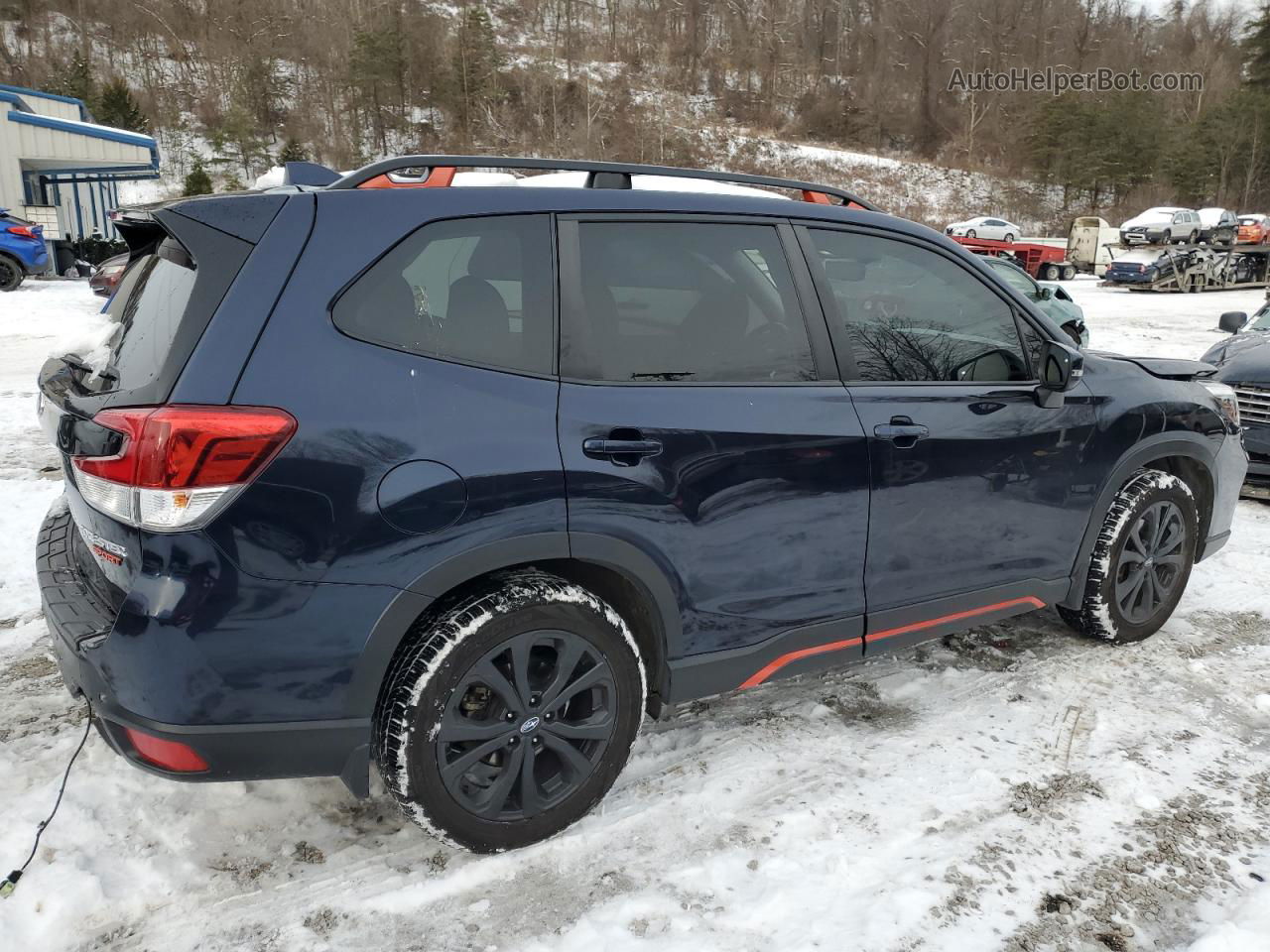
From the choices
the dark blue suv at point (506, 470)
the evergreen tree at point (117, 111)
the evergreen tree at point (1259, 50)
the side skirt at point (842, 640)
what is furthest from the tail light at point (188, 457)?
the evergreen tree at point (1259, 50)

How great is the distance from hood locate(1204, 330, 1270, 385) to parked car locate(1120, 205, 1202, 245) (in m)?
33.5

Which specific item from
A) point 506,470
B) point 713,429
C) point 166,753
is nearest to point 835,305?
point 713,429

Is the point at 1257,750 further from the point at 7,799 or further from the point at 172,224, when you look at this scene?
the point at 7,799

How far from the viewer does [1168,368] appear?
3.96 m

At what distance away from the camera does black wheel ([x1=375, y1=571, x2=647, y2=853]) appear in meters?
2.33

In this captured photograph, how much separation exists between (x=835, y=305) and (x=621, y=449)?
100 cm

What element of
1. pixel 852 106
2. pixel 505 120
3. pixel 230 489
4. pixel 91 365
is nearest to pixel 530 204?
pixel 230 489

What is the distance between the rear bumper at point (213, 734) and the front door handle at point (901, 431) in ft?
5.90

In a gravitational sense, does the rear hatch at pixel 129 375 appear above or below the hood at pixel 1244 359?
above

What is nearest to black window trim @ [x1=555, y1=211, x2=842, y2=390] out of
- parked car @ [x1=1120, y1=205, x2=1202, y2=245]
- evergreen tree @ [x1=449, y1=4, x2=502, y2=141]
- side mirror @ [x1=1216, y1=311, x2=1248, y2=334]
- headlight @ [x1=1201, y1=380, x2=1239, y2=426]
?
headlight @ [x1=1201, y1=380, x2=1239, y2=426]

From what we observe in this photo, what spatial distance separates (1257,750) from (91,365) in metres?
3.99

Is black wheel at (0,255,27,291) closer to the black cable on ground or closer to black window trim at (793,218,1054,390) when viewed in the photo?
the black cable on ground

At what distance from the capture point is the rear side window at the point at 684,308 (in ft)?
8.40

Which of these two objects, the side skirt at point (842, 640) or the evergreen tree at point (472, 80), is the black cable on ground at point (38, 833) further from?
the evergreen tree at point (472, 80)
